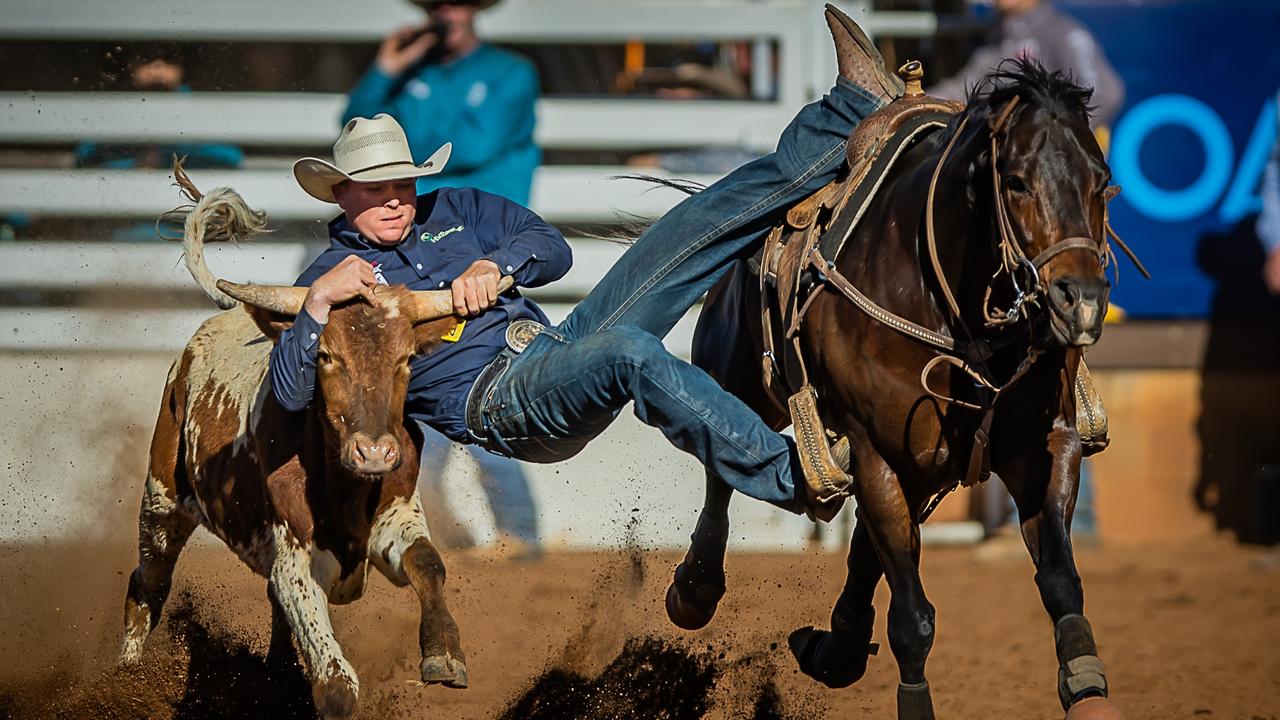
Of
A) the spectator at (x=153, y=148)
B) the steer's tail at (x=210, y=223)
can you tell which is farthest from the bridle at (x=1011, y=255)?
the spectator at (x=153, y=148)

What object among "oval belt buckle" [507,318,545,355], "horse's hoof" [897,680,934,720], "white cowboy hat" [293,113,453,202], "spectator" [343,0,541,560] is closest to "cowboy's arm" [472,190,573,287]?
"oval belt buckle" [507,318,545,355]

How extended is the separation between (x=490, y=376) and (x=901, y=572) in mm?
1260

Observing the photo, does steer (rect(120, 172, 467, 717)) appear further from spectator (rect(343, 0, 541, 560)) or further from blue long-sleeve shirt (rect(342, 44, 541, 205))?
blue long-sleeve shirt (rect(342, 44, 541, 205))

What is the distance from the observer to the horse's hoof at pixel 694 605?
16.1ft

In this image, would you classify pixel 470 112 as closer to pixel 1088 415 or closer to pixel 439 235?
pixel 439 235

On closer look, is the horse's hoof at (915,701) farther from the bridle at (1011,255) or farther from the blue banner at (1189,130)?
the blue banner at (1189,130)

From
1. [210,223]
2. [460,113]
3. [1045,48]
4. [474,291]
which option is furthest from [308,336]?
[1045,48]

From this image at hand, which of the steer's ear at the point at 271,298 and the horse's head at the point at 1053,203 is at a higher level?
the horse's head at the point at 1053,203

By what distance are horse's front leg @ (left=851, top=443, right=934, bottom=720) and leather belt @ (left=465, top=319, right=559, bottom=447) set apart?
103cm

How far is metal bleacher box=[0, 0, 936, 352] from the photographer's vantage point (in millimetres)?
7930

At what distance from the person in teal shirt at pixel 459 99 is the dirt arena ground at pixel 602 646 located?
6.47 ft

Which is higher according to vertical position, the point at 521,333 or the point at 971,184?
the point at 971,184

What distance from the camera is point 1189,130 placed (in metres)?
8.39

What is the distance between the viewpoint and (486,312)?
4.43m
